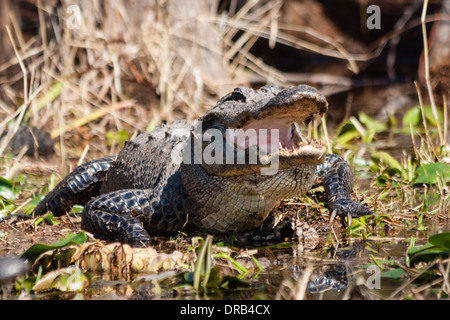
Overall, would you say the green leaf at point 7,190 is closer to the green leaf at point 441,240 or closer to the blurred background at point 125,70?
the blurred background at point 125,70

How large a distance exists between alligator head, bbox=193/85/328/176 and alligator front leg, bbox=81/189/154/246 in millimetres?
570

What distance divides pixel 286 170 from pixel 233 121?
50cm

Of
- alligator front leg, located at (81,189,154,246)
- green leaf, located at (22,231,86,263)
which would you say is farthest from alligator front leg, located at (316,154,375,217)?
green leaf, located at (22,231,86,263)

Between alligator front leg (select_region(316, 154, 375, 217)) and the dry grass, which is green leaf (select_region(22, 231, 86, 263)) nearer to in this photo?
alligator front leg (select_region(316, 154, 375, 217))

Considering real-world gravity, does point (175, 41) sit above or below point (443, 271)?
above

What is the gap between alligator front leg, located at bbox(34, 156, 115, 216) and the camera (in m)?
5.27

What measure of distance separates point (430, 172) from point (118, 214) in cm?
235

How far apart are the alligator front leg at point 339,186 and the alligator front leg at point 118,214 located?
4.14ft

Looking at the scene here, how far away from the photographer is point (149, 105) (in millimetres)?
8430

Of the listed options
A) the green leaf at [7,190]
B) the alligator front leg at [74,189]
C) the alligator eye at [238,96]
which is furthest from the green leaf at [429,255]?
the green leaf at [7,190]

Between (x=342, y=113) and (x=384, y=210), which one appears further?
(x=342, y=113)
